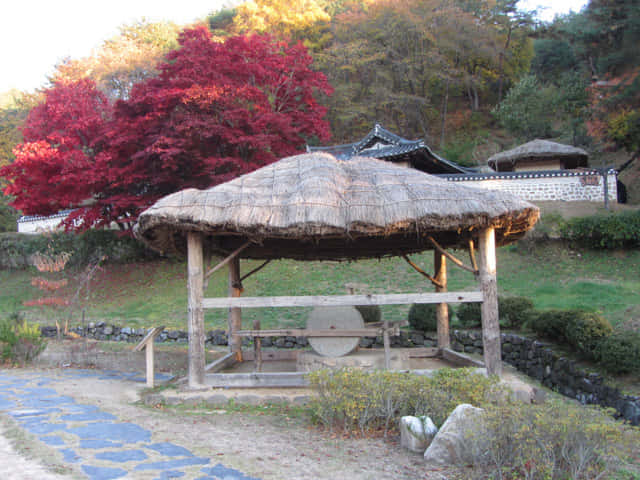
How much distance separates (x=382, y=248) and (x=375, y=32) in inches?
988

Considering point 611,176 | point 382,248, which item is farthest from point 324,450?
point 611,176

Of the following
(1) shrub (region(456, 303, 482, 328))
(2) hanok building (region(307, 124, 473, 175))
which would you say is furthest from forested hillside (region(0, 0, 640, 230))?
(1) shrub (region(456, 303, 482, 328))

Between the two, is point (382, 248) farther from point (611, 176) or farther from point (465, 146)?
point (465, 146)

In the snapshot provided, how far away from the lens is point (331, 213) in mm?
5898

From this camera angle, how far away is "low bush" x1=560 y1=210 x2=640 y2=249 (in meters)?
15.6

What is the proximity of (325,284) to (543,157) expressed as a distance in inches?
531

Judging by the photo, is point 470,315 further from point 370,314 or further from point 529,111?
point 529,111

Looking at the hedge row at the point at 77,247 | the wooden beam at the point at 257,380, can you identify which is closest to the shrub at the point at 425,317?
the wooden beam at the point at 257,380

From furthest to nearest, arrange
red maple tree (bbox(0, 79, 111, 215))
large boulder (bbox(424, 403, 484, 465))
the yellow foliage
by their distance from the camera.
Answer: the yellow foliage
red maple tree (bbox(0, 79, 111, 215))
large boulder (bbox(424, 403, 484, 465))

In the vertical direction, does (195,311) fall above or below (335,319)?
above

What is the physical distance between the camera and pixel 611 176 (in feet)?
61.7

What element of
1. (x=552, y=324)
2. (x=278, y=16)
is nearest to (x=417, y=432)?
(x=552, y=324)

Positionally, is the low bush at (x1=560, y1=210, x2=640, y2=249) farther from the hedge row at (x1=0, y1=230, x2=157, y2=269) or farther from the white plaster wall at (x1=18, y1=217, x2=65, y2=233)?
the white plaster wall at (x1=18, y1=217, x2=65, y2=233)

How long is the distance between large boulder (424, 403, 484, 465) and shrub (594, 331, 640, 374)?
3.70 meters
